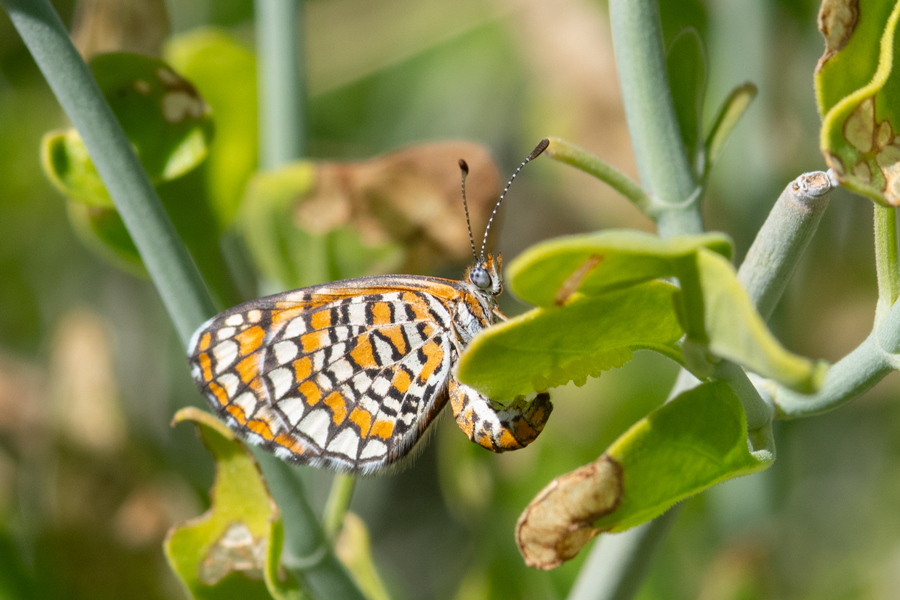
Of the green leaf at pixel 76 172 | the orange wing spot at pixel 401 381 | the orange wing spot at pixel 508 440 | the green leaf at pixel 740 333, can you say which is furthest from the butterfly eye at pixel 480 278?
the green leaf at pixel 740 333

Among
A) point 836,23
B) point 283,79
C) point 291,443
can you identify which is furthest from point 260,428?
point 836,23

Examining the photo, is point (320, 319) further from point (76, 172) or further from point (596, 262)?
point (596, 262)

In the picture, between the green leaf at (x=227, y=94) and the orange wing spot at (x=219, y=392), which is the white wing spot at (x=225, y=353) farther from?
the green leaf at (x=227, y=94)

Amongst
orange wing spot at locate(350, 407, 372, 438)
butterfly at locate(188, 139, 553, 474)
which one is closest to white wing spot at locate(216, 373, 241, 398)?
butterfly at locate(188, 139, 553, 474)

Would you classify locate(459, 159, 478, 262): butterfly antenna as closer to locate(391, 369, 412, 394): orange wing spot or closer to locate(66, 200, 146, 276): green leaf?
locate(391, 369, 412, 394): orange wing spot

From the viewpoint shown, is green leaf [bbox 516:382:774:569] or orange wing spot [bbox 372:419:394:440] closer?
green leaf [bbox 516:382:774:569]

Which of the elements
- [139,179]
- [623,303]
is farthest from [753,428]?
[139,179]

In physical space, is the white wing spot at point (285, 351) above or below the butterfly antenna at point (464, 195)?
below

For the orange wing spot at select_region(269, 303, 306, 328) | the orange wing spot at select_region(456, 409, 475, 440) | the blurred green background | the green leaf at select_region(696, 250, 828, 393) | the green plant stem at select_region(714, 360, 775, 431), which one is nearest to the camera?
the green leaf at select_region(696, 250, 828, 393)
